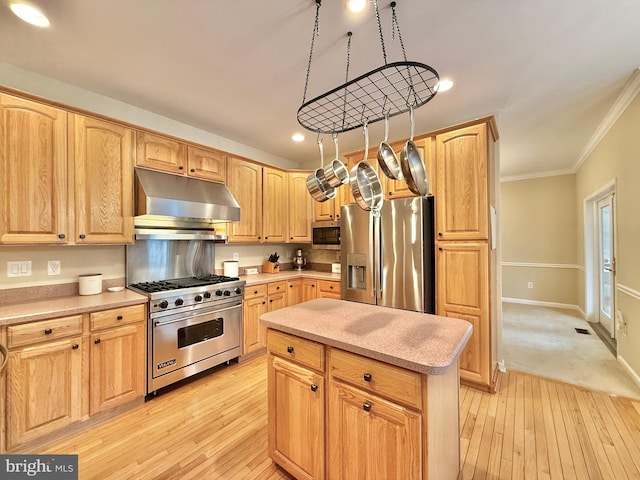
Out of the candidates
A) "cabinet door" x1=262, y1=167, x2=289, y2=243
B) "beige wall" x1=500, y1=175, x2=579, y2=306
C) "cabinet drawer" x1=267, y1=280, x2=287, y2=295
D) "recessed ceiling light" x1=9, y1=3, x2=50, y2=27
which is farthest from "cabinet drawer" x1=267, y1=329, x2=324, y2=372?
"beige wall" x1=500, y1=175, x2=579, y2=306

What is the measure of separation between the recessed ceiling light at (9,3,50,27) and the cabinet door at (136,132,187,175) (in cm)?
90

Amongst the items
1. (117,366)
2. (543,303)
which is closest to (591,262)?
(543,303)

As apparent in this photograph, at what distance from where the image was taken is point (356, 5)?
161 cm

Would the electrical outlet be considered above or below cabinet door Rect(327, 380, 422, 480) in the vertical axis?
above

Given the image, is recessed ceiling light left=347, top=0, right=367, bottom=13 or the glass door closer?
recessed ceiling light left=347, top=0, right=367, bottom=13

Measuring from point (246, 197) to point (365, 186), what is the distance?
88.2 inches

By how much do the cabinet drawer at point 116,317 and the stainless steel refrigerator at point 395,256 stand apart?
2040 mm

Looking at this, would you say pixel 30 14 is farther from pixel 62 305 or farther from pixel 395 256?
pixel 395 256

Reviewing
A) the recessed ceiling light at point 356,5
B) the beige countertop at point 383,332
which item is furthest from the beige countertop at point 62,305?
the recessed ceiling light at point 356,5

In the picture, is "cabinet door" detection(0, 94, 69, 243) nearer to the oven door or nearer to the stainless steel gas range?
the stainless steel gas range

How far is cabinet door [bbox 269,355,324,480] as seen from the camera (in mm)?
1413

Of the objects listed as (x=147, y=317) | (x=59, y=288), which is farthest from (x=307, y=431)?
(x=59, y=288)

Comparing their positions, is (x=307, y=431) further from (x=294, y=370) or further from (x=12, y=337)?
(x=12, y=337)

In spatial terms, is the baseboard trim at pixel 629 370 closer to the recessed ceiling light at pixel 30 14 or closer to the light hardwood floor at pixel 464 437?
the light hardwood floor at pixel 464 437
